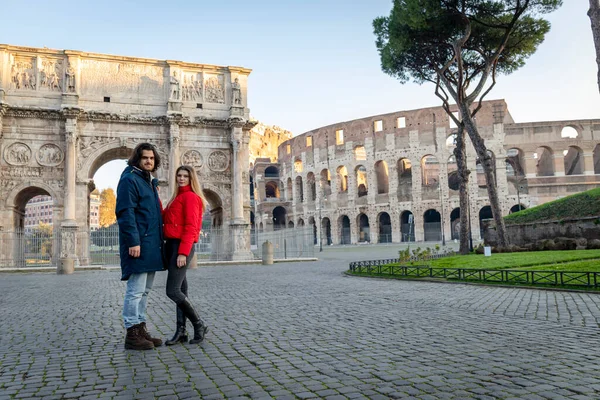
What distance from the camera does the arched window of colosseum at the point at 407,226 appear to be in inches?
1581

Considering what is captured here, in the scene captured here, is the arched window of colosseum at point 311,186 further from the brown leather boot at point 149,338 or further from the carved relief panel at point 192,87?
the brown leather boot at point 149,338

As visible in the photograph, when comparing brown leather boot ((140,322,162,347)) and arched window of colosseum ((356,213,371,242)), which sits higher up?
arched window of colosseum ((356,213,371,242))

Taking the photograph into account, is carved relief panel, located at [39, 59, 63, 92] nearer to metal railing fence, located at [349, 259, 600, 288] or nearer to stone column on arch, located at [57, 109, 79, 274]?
stone column on arch, located at [57, 109, 79, 274]

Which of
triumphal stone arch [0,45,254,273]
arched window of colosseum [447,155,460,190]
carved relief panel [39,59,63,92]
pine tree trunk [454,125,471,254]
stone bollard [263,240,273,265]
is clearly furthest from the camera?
arched window of colosseum [447,155,460,190]

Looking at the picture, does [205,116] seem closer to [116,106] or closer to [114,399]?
[116,106]

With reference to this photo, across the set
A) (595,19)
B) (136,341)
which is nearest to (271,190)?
(595,19)

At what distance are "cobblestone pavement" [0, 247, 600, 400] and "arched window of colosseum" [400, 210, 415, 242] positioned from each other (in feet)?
111

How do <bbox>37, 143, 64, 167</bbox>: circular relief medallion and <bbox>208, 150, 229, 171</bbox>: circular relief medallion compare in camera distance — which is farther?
<bbox>208, 150, 229, 171</bbox>: circular relief medallion

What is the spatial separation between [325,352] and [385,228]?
3996 centimetres

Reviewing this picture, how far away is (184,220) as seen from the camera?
13.7ft

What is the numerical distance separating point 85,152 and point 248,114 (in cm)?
728

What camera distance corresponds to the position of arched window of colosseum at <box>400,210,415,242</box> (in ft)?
132

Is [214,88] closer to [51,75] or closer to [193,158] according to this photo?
[193,158]

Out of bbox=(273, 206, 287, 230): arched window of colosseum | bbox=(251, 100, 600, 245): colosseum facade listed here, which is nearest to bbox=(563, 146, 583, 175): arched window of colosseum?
bbox=(251, 100, 600, 245): colosseum facade
